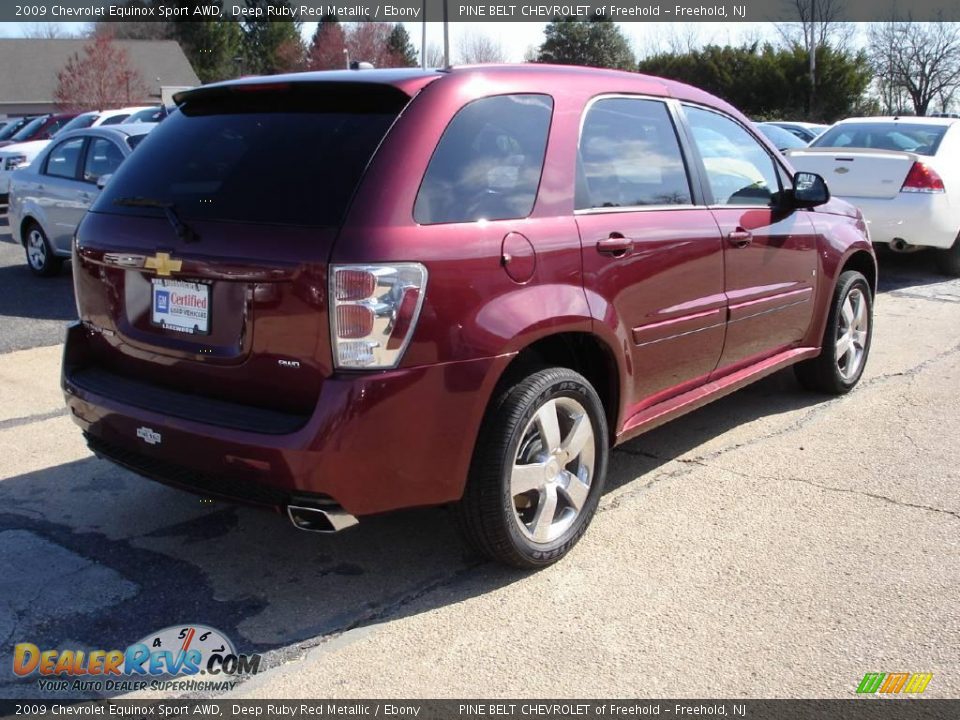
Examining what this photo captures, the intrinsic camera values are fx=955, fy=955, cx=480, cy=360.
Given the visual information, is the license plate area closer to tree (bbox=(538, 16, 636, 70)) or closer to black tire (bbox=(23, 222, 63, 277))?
black tire (bbox=(23, 222, 63, 277))

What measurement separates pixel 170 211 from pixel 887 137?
30.3ft

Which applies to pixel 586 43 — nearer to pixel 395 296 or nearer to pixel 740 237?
pixel 740 237

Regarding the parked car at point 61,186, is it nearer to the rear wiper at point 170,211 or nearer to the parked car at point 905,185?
the rear wiper at point 170,211

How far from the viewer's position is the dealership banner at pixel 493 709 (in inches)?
108

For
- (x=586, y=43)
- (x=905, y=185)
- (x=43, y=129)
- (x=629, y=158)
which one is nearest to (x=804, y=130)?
(x=905, y=185)

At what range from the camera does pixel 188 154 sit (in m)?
3.59

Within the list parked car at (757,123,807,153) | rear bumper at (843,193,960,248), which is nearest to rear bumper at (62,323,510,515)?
rear bumper at (843,193,960,248)

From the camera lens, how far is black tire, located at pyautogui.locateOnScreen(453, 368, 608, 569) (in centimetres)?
329

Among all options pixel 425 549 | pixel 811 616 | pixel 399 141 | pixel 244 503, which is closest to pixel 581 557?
pixel 425 549

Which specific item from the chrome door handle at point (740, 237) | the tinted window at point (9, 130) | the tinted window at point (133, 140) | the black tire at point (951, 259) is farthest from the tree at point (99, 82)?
the chrome door handle at point (740, 237)

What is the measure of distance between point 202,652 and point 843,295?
4.17 m

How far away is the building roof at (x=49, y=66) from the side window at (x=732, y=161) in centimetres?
5405

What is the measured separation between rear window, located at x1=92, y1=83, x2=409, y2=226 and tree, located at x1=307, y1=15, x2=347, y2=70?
60352mm

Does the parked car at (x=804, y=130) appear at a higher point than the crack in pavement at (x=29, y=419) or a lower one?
higher
